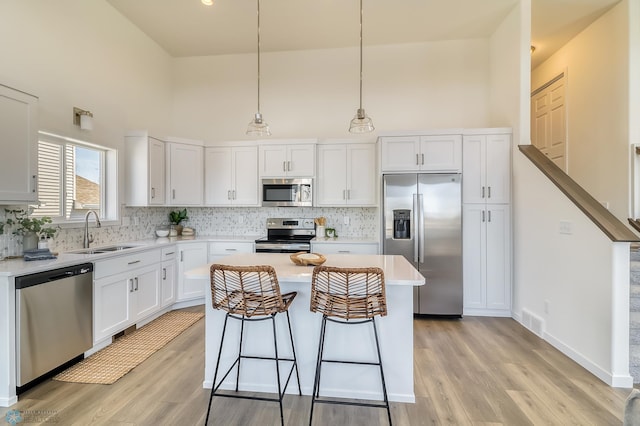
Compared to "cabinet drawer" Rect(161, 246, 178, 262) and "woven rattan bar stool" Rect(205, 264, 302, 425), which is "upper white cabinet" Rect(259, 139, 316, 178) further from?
"woven rattan bar stool" Rect(205, 264, 302, 425)

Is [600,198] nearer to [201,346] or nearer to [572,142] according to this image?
[572,142]

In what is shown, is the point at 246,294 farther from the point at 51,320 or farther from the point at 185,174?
the point at 185,174

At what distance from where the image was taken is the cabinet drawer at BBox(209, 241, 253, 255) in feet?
13.8

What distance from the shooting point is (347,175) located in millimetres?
4266

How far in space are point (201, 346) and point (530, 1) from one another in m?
5.19

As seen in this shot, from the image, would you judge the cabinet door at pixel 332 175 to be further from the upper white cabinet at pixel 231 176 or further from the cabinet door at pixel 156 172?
the cabinet door at pixel 156 172

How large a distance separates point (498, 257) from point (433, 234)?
0.86 m

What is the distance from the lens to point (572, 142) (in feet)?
13.8

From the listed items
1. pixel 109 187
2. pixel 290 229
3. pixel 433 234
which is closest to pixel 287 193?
pixel 290 229

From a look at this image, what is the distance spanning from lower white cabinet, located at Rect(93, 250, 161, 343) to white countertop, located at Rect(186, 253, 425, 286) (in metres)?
1.25

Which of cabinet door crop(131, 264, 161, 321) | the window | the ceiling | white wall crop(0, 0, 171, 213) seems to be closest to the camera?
white wall crop(0, 0, 171, 213)

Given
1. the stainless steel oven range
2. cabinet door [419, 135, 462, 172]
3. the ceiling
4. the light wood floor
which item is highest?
the ceiling

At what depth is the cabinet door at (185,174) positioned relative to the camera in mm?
4254

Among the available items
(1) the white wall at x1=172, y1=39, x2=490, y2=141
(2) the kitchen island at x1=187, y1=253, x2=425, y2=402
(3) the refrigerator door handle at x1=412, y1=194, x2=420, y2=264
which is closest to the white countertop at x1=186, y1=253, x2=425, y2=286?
(2) the kitchen island at x1=187, y1=253, x2=425, y2=402
